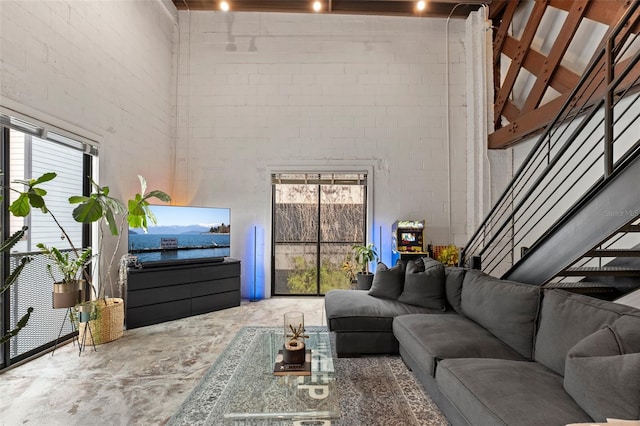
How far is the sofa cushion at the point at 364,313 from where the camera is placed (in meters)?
2.92

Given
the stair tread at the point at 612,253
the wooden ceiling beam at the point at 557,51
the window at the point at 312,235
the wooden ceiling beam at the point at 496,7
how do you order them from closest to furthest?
the stair tread at the point at 612,253 < the wooden ceiling beam at the point at 557,51 < the wooden ceiling beam at the point at 496,7 < the window at the point at 312,235

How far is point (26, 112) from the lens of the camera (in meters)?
2.79

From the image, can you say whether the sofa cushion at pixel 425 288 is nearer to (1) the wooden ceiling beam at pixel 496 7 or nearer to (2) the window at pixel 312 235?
(2) the window at pixel 312 235

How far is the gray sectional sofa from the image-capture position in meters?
1.36

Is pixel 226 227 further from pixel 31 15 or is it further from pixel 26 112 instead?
pixel 31 15

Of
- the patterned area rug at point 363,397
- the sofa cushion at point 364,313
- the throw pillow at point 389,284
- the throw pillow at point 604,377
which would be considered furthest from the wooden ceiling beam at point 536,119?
the patterned area rug at point 363,397

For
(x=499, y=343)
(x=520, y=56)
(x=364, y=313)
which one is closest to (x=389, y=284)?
(x=364, y=313)

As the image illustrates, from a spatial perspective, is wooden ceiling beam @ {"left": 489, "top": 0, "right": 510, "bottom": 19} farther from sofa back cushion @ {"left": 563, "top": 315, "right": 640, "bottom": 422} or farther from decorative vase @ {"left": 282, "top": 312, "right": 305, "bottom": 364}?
decorative vase @ {"left": 282, "top": 312, "right": 305, "bottom": 364}

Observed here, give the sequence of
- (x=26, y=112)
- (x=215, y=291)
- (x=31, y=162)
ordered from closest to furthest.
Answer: (x=26, y=112), (x=31, y=162), (x=215, y=291)

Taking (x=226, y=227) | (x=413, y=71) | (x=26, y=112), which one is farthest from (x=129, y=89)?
(x=413, y=71)

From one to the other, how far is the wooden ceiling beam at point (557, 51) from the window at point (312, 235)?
270 cm

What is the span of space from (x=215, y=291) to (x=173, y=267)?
702 mm

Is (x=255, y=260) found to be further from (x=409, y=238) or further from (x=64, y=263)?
(x=64, y=263)

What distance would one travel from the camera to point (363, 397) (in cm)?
228
